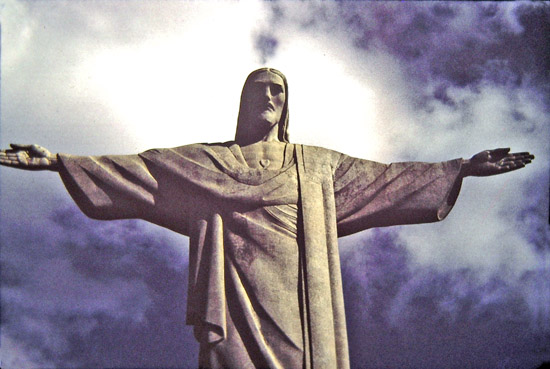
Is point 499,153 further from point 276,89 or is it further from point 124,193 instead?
point 124,193

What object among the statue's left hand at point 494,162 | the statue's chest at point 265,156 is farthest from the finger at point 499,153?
the statue's chest at point 265,156

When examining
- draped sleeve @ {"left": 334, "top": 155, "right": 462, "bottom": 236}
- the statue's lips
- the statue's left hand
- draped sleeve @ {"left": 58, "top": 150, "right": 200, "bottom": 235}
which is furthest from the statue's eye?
the statue's left hand

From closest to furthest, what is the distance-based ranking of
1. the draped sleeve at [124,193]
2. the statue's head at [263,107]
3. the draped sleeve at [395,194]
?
the draped sleeve at [124,193] < the draped sleeve at [395,194] < the statue's head at [263,107]

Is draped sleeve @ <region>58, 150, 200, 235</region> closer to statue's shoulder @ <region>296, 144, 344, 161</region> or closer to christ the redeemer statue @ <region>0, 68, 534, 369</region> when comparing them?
christ the redeemer statue @ <region>0, 68, 534, 369</region>

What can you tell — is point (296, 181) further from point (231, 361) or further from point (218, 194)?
point (231, 361)

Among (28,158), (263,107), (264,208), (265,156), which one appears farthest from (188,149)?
(28,158)

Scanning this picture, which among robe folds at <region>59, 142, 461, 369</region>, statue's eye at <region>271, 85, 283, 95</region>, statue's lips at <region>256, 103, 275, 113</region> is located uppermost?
statue's eye at <region>271, 85, 283, 95</region>

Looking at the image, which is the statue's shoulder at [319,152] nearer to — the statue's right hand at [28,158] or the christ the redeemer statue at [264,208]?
the christ the redeemer statue at [264,208]

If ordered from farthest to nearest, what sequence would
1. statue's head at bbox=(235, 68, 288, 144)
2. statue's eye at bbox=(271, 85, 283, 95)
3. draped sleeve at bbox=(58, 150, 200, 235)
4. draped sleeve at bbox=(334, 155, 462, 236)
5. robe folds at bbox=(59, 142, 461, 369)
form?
statue's eye at bbox=(271, 85, 283, 95) < statue's head at bbox=(235, 68, 288, 144) < draped sleeve at bbox=(334, 155, 462, 236) < draped sleeve at bbox=(58, 150, 200, 235) < robe folds at bbox=(59, 142, 461, 369)
